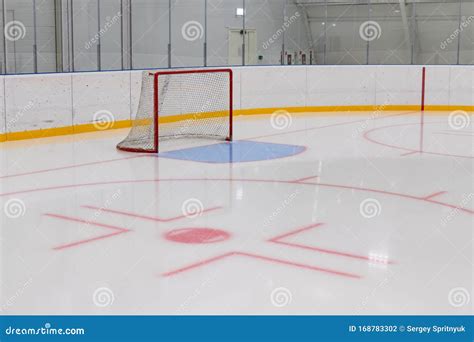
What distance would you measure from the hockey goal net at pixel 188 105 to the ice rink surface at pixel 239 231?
116cm

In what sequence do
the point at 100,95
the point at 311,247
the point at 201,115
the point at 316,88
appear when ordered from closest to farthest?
the point at 311,247
the point at 100,95
the point at 201,115
the point at 316,88

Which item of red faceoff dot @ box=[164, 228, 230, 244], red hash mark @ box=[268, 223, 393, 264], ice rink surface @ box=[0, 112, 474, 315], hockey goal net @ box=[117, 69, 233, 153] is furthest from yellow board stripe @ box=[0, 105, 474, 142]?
red hash mark @ box=[268, 223, 393, 264]

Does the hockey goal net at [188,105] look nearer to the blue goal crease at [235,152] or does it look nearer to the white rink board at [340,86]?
the blue goal crease at [235,152]

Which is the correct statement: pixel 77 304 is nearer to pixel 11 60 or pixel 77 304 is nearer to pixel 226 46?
pixel 11 60

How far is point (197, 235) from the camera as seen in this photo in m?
5.88

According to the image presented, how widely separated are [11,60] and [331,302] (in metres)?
12.9

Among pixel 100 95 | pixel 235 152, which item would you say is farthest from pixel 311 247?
pixel 100 95

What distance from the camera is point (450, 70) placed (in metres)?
16.1

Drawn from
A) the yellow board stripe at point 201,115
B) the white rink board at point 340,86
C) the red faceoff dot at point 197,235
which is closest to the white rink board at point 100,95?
the yellow board stripe at point 201,115

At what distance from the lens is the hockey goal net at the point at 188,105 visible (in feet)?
37.9

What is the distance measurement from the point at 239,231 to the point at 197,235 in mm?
345

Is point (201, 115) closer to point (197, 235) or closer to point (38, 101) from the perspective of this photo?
point (38, 101)

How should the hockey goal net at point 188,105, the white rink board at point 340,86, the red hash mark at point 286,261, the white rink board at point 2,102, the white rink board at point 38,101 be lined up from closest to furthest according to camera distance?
the red hash mark at point 286,261 → the white rink board at point 2,102 → the white rink board at point 38,101 → the hockey goal net at point 188,105 → the white rink board at point 340,86

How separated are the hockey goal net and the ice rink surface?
1164 millimetres
